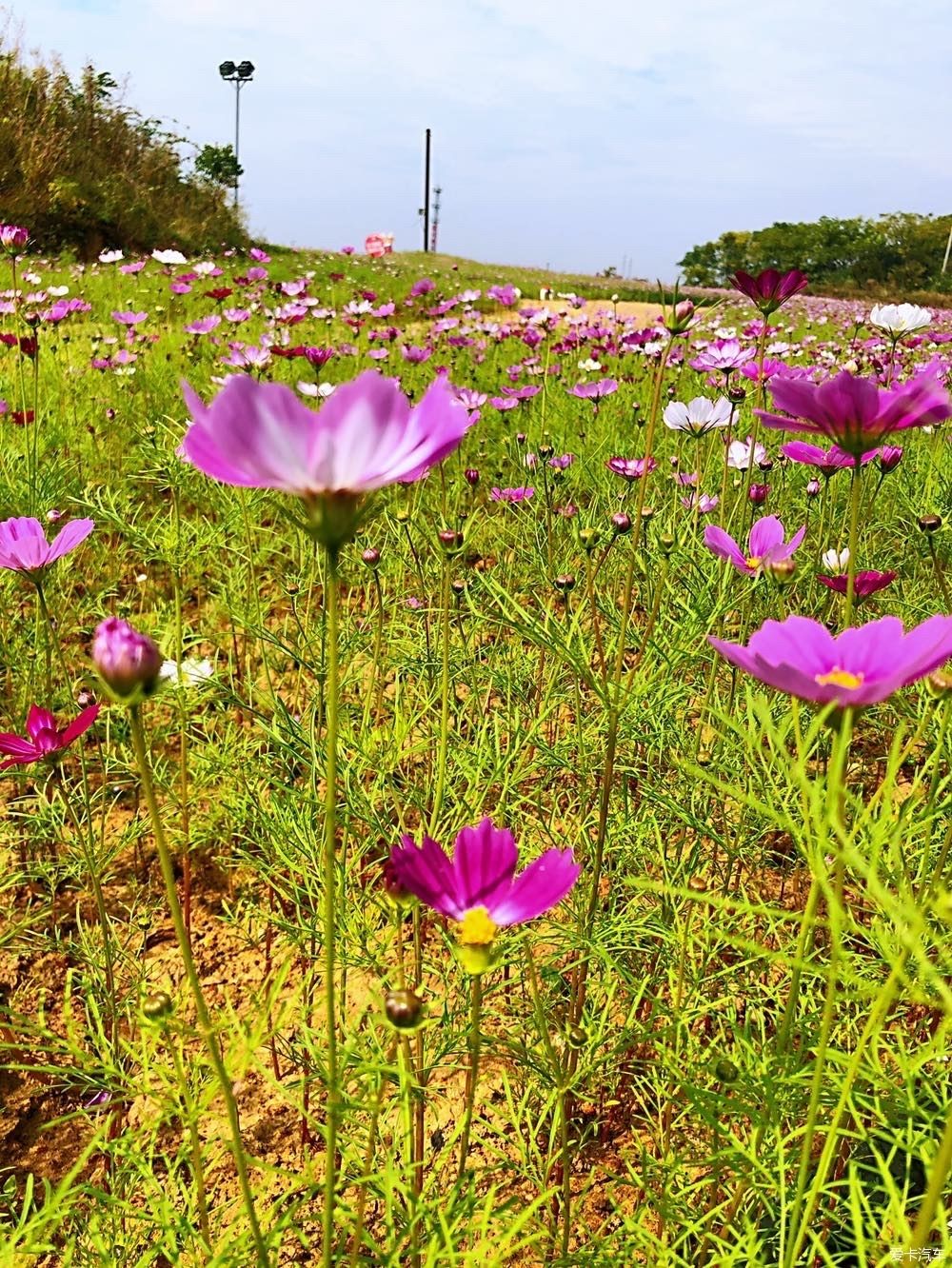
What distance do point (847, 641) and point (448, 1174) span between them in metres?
0.66

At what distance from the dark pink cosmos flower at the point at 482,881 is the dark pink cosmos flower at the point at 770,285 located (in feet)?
2.42

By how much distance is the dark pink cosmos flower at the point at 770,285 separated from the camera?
966 millimetres

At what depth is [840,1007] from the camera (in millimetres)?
785

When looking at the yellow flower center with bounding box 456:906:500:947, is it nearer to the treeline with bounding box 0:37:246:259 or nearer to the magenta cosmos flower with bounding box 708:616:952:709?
the magenta cosmos flower with bounding box 708:616:952:709

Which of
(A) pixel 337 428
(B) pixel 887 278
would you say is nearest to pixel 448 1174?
(A) pixel 337 428

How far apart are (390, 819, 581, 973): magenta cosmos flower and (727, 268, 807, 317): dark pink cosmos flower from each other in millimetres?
735

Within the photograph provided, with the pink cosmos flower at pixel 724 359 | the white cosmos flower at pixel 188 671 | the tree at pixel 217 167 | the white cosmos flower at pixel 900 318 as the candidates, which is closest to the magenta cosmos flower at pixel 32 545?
the white cosmos flower at pixel 188 671

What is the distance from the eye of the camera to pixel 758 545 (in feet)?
2.74

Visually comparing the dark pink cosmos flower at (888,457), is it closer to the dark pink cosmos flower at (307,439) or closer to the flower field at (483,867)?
the flower field at (483,867)

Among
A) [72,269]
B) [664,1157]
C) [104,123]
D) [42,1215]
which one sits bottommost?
[664,1157]

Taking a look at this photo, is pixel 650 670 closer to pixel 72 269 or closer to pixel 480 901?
pixel 480 901

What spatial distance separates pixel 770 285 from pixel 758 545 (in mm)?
345

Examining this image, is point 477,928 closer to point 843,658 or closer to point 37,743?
point 843,658

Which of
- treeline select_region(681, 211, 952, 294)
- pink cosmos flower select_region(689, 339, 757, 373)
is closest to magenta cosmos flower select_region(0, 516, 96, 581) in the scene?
pink cosmos flower select_region(689, 339, 757, 373)
